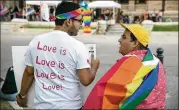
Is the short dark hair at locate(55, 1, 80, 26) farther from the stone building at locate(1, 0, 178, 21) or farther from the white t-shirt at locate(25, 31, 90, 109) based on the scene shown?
the stone building at locate(1, 0, 178, 21)

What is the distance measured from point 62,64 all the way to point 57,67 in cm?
5

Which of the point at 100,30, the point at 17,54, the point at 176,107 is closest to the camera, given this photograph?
the point at 17,54

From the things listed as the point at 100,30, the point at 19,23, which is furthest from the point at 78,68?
the point at 19,23

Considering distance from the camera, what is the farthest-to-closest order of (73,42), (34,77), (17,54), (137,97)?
(17,54) < (34,77) < (73,42) < (137,97)

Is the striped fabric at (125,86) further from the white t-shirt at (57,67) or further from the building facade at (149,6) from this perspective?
the building facade at (149,6)

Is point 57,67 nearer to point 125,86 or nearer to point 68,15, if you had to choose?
point 68,15

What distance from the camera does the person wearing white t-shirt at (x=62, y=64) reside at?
297 centimetres

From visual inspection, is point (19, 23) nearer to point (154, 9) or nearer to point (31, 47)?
point (154, 9)

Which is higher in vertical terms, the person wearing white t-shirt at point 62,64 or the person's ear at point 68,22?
the person's ear at point 68,22

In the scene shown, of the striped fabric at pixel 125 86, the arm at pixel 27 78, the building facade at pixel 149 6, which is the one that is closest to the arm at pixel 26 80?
the arm at pixel 27 78

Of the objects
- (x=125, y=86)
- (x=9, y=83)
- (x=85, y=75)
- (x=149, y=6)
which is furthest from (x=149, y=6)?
(x=125, y=86)

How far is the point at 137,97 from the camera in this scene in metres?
2.76

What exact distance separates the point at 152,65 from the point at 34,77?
97 centimetres

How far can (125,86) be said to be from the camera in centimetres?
274
